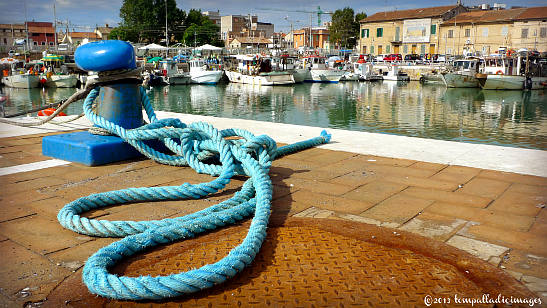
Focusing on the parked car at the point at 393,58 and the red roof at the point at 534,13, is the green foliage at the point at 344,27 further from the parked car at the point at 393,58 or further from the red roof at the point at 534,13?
the red roof at the point at 534,13

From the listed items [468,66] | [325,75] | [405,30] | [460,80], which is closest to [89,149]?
[460,80]

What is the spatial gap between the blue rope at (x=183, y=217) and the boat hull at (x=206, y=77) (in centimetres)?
3579

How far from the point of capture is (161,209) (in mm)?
3221

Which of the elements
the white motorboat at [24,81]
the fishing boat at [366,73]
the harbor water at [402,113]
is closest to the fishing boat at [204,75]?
the harbor water at [402,113]

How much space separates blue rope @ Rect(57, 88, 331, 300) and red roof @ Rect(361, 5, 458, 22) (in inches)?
2253

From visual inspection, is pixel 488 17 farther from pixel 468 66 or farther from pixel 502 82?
pixel 502 82

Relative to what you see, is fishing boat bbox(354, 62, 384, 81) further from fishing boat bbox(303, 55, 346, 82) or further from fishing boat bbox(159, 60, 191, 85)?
fishing boat bbox(159, 60, 191, 85)

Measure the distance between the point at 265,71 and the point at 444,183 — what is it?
37.9 meters

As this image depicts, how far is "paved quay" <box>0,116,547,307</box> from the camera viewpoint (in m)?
2.41

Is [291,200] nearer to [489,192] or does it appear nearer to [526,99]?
[489,192]

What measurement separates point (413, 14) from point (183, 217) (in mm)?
60904

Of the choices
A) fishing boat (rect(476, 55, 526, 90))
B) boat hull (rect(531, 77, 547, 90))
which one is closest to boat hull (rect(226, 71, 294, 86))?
fishing boat (rect(476, 55, 526, 90))

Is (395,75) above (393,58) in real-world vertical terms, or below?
below

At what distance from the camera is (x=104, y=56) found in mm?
4562
